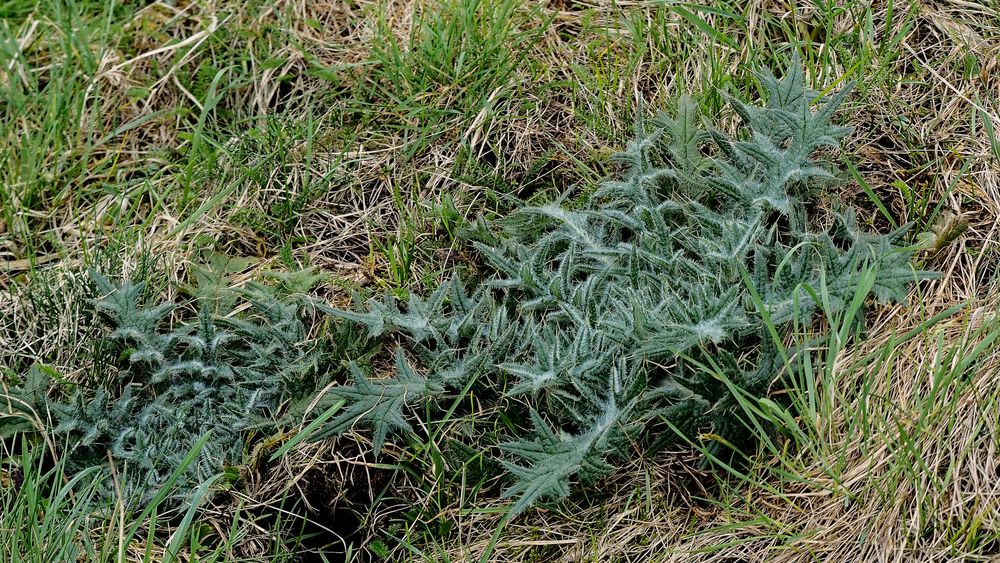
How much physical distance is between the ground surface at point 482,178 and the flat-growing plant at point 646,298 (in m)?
0.12

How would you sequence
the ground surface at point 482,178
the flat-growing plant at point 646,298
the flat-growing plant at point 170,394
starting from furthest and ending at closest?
the flat-growing plant at point 170,394 → the flat-growing plant at point 646,298 → the ground surface at point 482,178

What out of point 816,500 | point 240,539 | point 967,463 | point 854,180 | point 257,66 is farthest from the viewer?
point 257,66

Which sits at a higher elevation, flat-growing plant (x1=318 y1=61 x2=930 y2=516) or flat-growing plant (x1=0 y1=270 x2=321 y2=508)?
flat-growing plant (x1=318 y1=61 x2=930 y2=516)

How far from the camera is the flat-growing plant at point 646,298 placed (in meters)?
2.04

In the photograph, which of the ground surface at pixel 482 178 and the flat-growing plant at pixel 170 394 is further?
the flat-growing plant at pixel 170 394

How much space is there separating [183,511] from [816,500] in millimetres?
1435

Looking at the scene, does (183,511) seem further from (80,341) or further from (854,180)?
(854,180)

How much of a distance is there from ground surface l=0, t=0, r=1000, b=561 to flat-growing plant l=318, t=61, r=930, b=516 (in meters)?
0.12

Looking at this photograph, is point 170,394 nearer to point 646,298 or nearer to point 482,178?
point 482,178

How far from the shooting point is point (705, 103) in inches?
97.5

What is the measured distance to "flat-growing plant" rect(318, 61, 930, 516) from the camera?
6.68ft

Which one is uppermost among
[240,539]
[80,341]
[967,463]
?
[967,463]

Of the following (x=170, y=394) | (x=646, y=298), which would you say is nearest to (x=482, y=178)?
(x=646, y=298)

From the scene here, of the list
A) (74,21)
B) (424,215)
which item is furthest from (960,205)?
(74,21)
